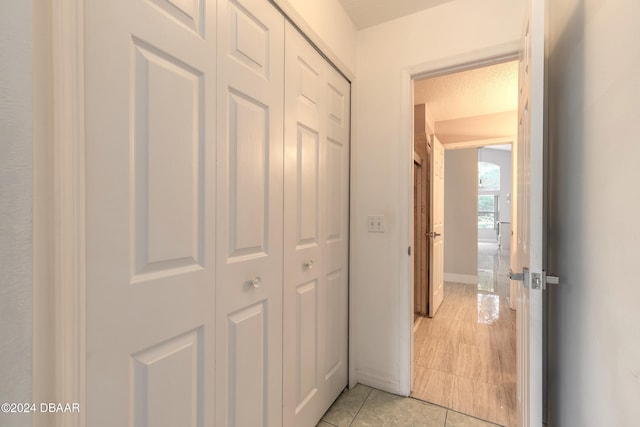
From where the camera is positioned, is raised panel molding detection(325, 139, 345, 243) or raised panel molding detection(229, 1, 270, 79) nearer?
raised panel molding detection(229, 1, 270, 79)

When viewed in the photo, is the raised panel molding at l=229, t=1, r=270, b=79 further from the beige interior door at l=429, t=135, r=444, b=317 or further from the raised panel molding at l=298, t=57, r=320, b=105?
the beige interior door at l=429, t=135, r=444, b=317

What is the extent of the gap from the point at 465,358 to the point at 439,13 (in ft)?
8.25

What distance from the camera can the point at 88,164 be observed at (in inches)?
25.0

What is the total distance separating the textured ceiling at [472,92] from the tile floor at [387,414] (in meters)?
2.50

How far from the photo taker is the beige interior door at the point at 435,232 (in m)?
3.29

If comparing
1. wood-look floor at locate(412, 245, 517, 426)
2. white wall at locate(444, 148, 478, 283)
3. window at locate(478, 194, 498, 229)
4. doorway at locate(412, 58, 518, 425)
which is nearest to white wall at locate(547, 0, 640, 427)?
wood-look floor at locate(412, 245, 517, 426)

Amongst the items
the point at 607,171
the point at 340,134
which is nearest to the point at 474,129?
the point at 340,134

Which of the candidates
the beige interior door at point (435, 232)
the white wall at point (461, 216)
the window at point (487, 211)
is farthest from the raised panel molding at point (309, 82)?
the window at point (487, 211)

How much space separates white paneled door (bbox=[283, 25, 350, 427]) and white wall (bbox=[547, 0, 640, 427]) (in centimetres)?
109

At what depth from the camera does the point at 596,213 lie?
927mm

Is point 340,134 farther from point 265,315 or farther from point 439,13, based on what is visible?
point 265,315

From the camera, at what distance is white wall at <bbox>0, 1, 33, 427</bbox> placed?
51 centimetres

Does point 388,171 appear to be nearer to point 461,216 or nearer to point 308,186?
point 308,186

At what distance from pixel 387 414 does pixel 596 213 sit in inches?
57.8
